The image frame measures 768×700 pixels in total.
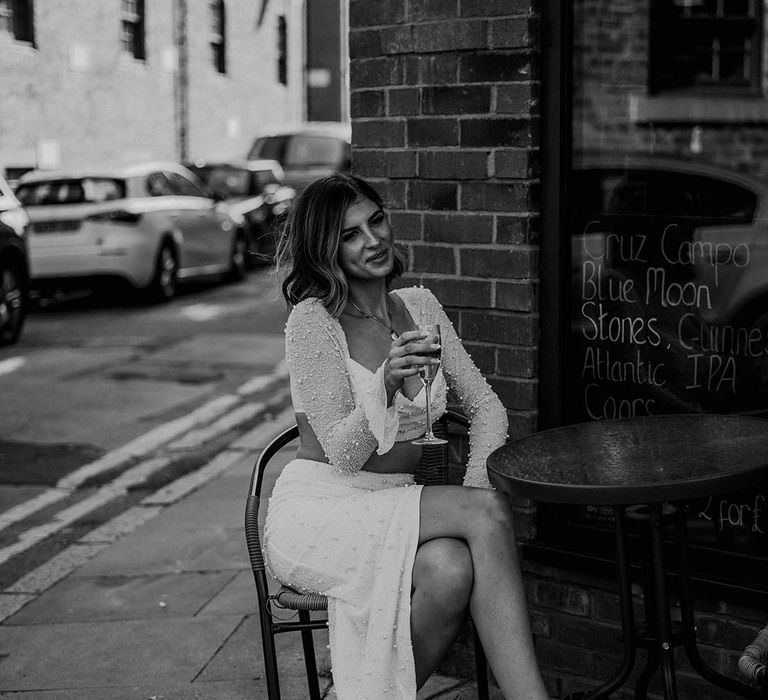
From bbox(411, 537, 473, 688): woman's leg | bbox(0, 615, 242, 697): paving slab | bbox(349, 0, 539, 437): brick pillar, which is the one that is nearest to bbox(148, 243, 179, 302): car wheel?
bbox(0, 615, 242, 697): paving slab

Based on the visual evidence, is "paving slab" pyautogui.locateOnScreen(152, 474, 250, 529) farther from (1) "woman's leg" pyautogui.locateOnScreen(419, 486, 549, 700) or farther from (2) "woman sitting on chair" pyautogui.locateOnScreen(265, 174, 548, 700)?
(1) "woman's leg" pyautogui.locateOnScreen(419, 486, 549, 700)

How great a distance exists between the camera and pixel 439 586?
9.72 ft

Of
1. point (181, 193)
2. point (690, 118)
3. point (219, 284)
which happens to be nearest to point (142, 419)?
point (690, 118)

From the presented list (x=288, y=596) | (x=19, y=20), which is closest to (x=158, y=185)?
(x=19, y=20)

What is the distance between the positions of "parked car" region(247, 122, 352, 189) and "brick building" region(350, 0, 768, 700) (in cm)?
1578

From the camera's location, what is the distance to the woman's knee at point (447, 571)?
2959 mm

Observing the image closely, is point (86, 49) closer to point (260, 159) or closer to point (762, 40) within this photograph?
point (260, 159)

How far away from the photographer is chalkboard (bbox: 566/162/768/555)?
146 inches

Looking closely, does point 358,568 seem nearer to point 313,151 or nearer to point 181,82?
point 313,151

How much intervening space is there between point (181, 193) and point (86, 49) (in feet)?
20.6

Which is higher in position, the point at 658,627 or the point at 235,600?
the point at 658,627

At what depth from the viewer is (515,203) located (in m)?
3.65

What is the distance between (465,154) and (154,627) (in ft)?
6.79

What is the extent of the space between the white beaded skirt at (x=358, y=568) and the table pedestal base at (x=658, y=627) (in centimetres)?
49
